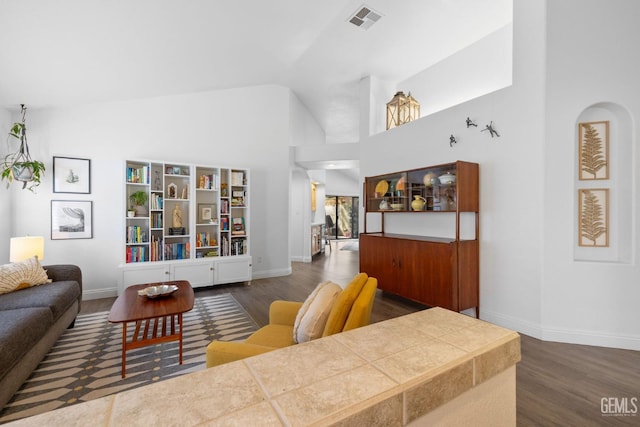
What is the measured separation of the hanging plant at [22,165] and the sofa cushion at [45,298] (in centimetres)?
169

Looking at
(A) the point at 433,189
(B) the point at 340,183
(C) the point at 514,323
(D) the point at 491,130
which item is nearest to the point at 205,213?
(A) the point at 433,189

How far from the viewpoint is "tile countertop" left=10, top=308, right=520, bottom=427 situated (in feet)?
1.69

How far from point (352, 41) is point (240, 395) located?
455 cm

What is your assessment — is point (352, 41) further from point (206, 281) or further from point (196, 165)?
point (206, 281)

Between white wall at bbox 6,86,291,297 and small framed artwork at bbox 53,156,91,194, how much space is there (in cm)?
7

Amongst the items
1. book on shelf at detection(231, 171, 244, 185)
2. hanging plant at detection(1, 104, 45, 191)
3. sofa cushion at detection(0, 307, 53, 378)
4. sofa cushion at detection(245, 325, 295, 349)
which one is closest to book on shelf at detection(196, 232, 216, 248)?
book on shelf at detection(231, 171, 244, 185)

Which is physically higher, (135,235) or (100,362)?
(135,235)

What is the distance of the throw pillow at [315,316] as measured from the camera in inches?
68.2

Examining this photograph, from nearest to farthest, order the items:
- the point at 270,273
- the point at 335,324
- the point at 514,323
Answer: the point at 335,324
the point at 514,323
the point at 270,273

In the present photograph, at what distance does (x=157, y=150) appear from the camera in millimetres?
4684

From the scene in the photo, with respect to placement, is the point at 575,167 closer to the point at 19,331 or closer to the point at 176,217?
the point at 19,331

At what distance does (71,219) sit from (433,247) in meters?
4.96

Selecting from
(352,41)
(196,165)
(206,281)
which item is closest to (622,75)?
(352,41)

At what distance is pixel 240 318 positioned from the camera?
3.46m
